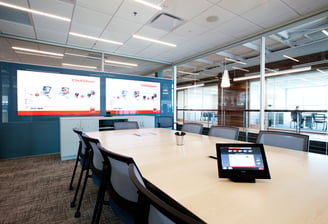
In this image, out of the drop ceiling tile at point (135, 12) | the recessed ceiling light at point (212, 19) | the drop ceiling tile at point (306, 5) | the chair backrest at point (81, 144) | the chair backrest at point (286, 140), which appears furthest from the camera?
the recessed ceiling light at point (212, 19)

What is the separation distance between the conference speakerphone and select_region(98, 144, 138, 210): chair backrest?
0.57m

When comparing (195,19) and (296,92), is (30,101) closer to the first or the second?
(195,19)

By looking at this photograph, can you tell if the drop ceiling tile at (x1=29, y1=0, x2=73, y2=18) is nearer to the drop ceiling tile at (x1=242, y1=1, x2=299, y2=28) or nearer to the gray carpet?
the gray carpet

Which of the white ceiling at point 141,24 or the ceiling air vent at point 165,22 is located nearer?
the white ceiling at point 141,24

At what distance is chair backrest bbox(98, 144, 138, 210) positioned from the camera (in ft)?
3.36

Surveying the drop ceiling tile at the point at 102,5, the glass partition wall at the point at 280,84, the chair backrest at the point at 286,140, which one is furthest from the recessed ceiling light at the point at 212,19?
the chair backrest at the point at 286,140

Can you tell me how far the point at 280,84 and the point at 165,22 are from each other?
4.98m

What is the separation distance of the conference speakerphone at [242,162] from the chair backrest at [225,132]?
4.11 ft

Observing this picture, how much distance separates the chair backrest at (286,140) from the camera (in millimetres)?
1686

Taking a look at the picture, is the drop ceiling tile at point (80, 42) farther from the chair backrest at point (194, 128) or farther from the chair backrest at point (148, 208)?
the chair backrest at point (148, 208)

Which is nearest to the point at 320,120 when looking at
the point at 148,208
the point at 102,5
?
the point at 148,208

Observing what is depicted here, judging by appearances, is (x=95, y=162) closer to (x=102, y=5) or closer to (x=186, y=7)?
(x=102, y=5)

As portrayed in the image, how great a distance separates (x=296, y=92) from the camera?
5.64 metres

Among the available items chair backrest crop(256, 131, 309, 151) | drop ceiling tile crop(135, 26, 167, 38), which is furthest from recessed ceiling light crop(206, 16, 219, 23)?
chair backrest crop(256, 131, 309, 151)
